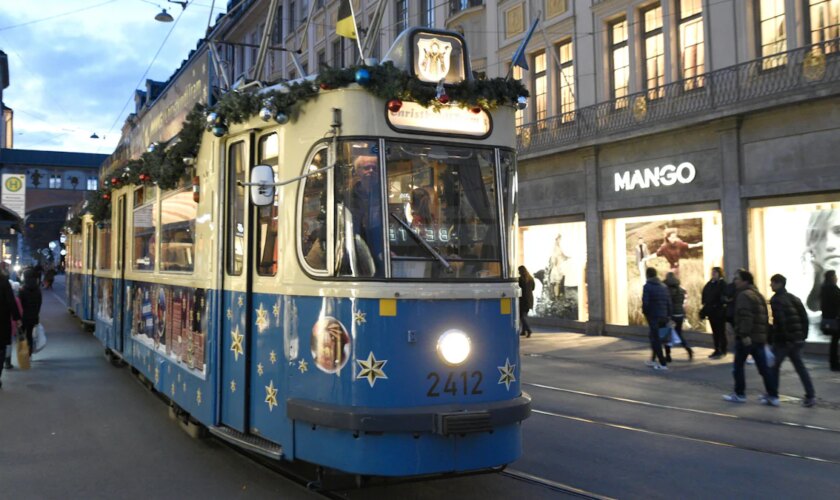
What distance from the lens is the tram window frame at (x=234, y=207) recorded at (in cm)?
556

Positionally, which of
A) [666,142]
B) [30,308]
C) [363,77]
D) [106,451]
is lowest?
[106,451]

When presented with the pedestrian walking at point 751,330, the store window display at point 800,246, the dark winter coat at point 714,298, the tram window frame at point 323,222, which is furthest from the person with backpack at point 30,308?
the store window display at point 800,246

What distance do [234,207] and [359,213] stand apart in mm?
1635

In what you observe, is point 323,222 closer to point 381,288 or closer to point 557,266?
point 381,288

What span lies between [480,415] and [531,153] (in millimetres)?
16258

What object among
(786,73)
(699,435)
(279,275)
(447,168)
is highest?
(786,73)

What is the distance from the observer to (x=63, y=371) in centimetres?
1155

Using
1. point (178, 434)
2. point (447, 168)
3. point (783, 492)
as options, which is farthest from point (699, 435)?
point (178, 434)

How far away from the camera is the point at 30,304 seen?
12.2m

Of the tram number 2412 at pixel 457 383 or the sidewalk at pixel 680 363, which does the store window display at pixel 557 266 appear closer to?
the sidewalk at pixel 680 363

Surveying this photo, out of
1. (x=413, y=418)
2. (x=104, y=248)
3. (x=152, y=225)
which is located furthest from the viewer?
(x=104, y=248)

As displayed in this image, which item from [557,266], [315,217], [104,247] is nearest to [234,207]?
[315,217]

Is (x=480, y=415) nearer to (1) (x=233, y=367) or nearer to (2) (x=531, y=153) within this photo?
(1) (x=233, y=367)

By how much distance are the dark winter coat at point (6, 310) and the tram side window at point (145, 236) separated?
5.44ft
